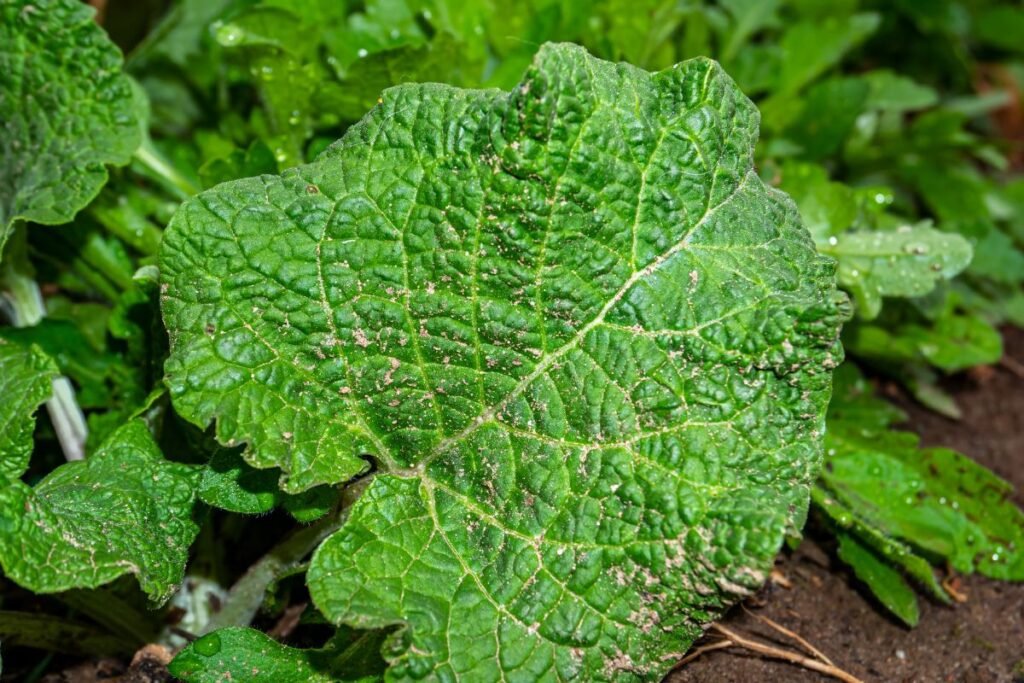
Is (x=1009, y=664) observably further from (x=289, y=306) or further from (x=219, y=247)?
(x=219, y=247)

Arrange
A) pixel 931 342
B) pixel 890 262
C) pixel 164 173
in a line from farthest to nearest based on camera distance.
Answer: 1. pixel 931 342
2. pixel 164 173
3. pixel 890 262

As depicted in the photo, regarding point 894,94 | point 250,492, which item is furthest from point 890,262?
point 250,492

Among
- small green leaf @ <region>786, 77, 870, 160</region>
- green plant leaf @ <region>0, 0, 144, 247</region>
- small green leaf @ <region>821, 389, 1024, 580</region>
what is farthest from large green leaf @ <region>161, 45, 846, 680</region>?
small green leaf @ <region>786, 77, 870, 160</region>

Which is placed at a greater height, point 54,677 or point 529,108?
point 529,108

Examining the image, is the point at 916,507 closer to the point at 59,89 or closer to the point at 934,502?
the point at 934,502

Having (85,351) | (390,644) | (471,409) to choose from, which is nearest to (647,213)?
(471,409)
